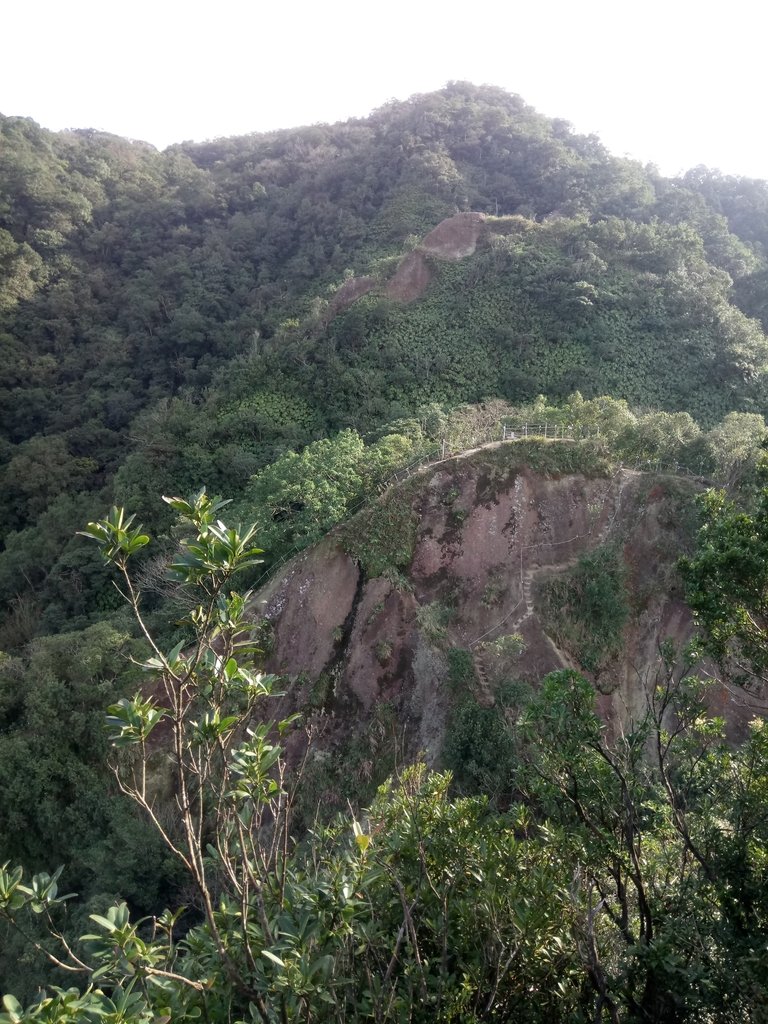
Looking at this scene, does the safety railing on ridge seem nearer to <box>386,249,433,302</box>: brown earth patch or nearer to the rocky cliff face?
the rocky cliff face

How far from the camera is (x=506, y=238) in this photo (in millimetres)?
28828

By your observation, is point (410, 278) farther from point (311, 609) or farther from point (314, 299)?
point (311, 609)

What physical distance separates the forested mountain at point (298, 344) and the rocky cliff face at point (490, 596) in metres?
0.44

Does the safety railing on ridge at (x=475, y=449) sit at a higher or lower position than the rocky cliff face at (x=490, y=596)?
higher

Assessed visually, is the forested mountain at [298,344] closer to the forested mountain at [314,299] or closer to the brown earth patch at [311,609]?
the forested mountain at [314,299]

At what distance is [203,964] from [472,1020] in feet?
5.49

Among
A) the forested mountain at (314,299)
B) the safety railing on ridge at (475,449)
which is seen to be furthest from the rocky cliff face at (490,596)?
the forested mountain at (314,299)

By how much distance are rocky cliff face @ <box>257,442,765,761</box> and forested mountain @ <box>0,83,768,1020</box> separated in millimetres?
442

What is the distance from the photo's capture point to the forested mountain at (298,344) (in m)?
14.0

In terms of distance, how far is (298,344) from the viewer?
26000mm

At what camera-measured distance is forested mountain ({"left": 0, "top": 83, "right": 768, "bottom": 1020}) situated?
14.0m

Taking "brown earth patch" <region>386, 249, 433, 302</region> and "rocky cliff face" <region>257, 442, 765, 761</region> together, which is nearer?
"rocky cliff face" <region>257, 442, 765, 761</region>

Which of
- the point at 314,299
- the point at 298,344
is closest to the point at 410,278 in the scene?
the point at 314,299

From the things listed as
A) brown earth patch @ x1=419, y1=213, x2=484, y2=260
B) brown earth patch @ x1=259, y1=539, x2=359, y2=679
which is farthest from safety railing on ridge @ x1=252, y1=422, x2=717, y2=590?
brown earth patch @ x1=419, y1=213, x2=484, y2=260
